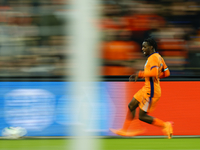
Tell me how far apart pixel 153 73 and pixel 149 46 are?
429 mm

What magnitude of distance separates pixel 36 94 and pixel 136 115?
161 centimetres

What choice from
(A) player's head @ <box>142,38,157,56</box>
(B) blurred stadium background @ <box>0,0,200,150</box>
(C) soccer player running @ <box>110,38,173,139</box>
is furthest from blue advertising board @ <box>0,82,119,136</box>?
(A) player's head @ <box>142,38,157,56</box>

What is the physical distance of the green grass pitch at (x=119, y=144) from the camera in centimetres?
519

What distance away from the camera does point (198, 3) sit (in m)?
5.84

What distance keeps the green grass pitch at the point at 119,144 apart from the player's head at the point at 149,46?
133cm

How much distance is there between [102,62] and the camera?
18.9 feet

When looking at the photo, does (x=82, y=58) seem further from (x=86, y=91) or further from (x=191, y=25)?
(x=191, y=25)

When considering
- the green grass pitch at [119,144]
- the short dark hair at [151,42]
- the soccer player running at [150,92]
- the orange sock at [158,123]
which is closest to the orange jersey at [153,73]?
the soccer player running at [150,92]

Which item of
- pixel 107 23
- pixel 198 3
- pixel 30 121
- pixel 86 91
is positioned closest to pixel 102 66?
pixel 107 23

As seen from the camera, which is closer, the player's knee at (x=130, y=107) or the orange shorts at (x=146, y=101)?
the orange shorts at (x=146, y=101)

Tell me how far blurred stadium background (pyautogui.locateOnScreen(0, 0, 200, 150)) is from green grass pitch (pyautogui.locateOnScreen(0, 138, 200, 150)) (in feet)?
0.15

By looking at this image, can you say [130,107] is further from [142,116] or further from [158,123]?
[158,123]

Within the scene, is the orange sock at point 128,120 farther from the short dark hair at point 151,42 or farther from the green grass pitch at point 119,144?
the short dark hair at point 151,42

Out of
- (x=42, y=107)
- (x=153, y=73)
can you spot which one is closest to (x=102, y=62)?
(x=153, y=73)
